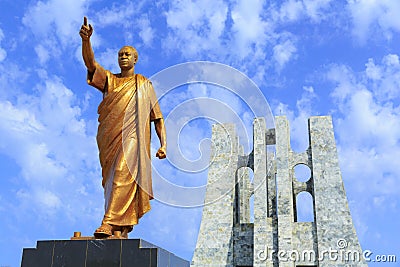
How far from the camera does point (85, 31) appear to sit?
5.41m

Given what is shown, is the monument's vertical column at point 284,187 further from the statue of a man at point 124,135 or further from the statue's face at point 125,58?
the statue's face at point 125,58

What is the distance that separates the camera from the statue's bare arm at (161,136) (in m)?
5.71

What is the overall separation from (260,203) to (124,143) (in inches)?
620

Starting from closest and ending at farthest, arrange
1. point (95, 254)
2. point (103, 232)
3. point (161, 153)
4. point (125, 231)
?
1. point (95, 254)
2. point (103, 232)
3. point (125, 231)
4. point (161, 153)

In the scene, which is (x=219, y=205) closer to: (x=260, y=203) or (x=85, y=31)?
(x=260, y=203)

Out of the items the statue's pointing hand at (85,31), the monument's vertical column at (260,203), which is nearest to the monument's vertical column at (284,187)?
the monument's vertical column at (260,203)

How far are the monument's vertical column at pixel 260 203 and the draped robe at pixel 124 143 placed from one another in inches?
596

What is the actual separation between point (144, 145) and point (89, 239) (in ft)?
4.27

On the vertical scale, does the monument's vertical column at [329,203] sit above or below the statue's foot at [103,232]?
above

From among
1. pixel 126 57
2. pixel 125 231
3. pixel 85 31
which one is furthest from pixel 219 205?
pixel 85 31

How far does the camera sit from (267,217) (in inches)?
822

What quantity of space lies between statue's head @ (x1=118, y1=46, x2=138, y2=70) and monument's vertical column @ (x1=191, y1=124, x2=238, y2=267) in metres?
15.9

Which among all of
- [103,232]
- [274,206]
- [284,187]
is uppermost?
[284,187]
